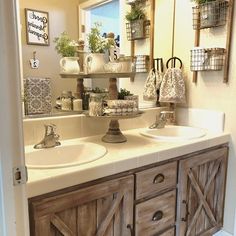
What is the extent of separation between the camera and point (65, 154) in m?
1.38

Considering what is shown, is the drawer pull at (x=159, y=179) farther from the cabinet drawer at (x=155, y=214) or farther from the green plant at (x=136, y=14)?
the green plant at (x=136, y=14)

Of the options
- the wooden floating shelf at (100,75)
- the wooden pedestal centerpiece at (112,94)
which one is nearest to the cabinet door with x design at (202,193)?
the wooden pedestal centerpiece at (112,94)

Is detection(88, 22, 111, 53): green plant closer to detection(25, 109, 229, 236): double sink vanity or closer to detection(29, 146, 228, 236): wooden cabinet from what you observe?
detection(25, 109, 229, 236): double sink vanity

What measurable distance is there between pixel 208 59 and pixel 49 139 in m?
1.21

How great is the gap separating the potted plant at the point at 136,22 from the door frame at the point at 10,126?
4.54ft

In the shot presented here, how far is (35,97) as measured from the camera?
1.47m

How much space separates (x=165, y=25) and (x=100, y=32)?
25.9 inches

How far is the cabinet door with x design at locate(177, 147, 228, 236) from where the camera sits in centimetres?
151

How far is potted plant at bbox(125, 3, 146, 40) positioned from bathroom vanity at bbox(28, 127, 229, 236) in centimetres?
76

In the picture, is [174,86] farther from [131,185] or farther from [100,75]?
[131,185]

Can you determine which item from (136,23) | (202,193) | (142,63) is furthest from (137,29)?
(202,193)

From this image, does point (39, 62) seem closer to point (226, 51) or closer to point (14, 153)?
point (14, 153)

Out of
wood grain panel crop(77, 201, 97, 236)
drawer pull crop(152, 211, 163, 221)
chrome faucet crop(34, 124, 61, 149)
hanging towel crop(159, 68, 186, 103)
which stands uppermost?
hanging towel crop(159, 68, 186, 103)

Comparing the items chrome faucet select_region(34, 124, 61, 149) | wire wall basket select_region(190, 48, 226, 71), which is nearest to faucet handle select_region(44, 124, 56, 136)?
chrome faucet select_region(34, 124, 61, 149)
